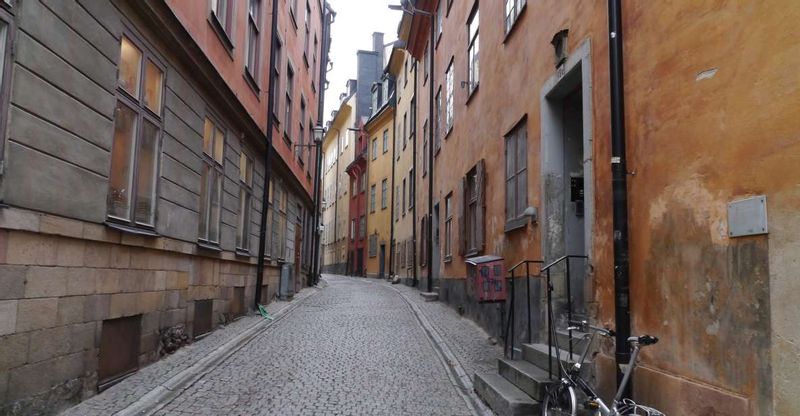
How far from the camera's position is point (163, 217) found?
25.9 feet

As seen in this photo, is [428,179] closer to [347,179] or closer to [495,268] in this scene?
[495,268]

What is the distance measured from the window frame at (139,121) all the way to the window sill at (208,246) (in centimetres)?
184

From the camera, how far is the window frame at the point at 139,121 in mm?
6598

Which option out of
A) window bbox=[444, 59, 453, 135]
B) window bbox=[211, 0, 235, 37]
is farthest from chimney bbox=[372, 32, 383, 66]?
window bbox=[211, 0, 235, 37]

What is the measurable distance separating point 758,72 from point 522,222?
4.86 m

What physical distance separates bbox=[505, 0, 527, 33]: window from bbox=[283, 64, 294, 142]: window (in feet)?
30.0

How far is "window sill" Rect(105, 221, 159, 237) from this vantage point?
628 cm

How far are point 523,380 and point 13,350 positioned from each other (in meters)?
4.53

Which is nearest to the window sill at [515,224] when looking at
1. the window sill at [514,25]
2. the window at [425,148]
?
the window sill at [514,25]

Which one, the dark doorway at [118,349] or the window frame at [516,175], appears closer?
the dark doorway at [118,349]

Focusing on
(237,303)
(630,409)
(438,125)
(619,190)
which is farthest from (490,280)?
(438,125)

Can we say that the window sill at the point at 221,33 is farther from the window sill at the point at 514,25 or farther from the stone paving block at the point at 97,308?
the stone paving block at the point at 97,308

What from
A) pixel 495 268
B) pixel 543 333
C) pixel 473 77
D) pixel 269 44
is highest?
pixel 269 44

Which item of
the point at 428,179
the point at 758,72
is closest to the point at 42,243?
the point at 758,72
